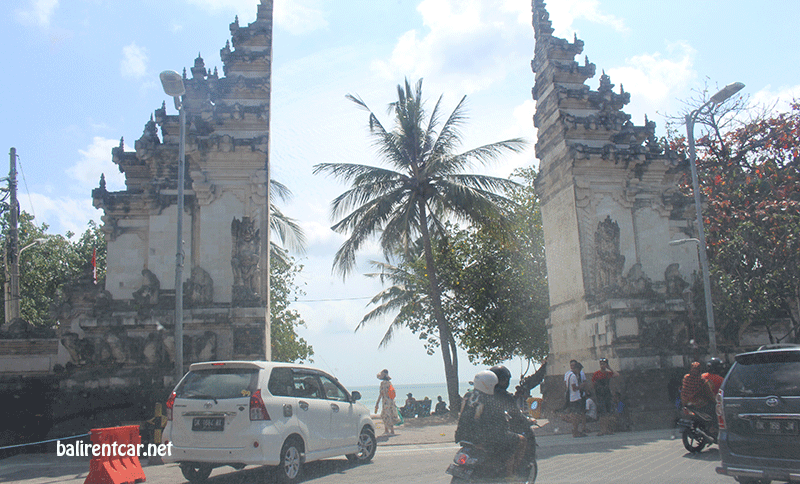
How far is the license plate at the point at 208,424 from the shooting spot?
27.4 feet

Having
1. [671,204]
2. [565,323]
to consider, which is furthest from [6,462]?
[671,204]

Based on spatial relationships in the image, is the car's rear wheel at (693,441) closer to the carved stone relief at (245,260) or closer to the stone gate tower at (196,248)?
the stone gate tower at (196,248)

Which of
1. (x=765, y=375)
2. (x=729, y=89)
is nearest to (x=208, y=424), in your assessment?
(x=765, y=375)

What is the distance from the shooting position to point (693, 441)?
35.4ft

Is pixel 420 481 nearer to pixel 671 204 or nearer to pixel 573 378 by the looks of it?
pixel 573 378

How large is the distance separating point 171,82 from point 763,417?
11.5 meters

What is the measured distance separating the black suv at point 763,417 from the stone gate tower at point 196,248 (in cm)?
1190

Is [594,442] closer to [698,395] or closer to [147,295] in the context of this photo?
[698,395]

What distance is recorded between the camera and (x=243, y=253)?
17047mm

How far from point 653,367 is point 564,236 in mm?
4761

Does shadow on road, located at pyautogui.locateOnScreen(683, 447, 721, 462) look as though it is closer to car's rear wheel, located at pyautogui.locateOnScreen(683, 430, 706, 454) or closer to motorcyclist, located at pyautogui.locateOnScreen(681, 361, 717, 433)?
car's rear wheel, located at pyautogui.locateOnScreen(683, 430, 706, 454)

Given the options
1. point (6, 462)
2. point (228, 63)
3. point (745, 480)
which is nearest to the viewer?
point (745, 480)

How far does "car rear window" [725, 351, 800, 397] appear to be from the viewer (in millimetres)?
6922

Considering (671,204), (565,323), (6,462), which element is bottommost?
(6,462)
